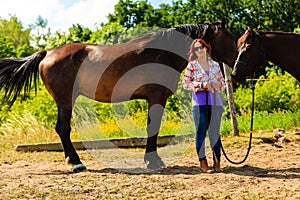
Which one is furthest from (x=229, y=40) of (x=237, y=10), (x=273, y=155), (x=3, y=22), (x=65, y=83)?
(x=3, y=22)

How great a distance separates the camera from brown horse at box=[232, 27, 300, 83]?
5652 mm

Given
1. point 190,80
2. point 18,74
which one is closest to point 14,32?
point 18,74

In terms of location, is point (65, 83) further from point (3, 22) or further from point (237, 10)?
point (3, 22)

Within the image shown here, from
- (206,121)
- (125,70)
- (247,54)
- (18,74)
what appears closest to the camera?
(206,121)

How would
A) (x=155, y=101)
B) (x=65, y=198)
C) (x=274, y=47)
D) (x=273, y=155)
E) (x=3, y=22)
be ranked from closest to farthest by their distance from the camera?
(x=65, y=198), (x=274, y=47), (x=155, y=101), (x=273, y=155), (x=3, y=22)

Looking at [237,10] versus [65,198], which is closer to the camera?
[65,198]

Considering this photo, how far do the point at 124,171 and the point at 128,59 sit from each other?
5.12 ft

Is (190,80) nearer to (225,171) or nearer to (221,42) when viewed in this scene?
(221,42)

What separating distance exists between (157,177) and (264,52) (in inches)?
82.6

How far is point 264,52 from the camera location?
5.70 m

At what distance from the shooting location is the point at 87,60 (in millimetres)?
6426

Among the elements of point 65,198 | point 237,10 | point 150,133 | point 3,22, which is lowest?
point 65,198

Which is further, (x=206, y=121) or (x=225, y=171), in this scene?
(x=225, y=171)

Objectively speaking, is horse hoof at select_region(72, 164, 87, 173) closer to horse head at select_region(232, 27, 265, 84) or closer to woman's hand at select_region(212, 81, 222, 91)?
woman's hand at select_region(212, 81, 222, 91)
